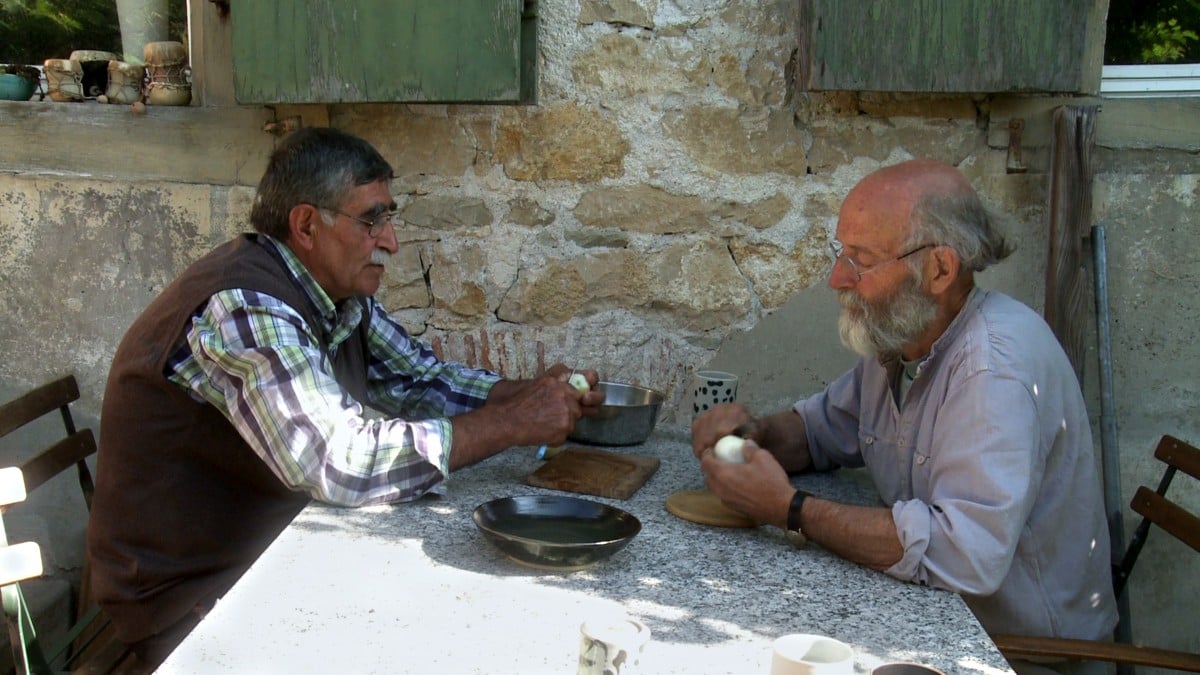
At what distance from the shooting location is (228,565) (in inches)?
99.5

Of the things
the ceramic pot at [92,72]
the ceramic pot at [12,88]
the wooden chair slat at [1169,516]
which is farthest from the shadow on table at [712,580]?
the ceramic pot at [12,88]

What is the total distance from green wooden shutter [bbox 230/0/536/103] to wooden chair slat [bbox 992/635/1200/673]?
6.35 ft

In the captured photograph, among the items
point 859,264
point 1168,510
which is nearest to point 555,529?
point 859,264

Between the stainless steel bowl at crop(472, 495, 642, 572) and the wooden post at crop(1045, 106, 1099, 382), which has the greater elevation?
the wooden post at crop(1045, 106, 1099, 382)

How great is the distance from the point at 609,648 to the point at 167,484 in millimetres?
1540

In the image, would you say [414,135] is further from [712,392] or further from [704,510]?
[704,510]

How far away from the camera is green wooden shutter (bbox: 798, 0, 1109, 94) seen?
2.96 m

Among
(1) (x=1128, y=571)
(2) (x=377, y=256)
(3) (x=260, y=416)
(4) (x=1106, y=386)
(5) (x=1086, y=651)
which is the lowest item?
(1) (x=1128, y=571)

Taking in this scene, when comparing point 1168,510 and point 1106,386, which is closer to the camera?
point 1168,510

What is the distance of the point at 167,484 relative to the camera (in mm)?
2467

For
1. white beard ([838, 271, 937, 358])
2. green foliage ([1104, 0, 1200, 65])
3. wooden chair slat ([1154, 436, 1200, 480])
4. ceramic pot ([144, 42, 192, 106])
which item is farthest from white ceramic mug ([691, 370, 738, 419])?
ceramic pot ([144, 42, 192, 106])

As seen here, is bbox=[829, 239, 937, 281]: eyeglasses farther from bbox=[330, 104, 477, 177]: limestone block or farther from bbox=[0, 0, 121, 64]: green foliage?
bbox=[0, 0, 121, 64]: green foliage

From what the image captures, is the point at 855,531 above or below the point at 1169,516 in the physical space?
above

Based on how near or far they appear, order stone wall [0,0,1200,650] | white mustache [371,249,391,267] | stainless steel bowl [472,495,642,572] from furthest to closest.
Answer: stone wall [0,0,1200,650] < white mustache [371,249,391,267] < stainless steel bowl [472,495,642,572]
